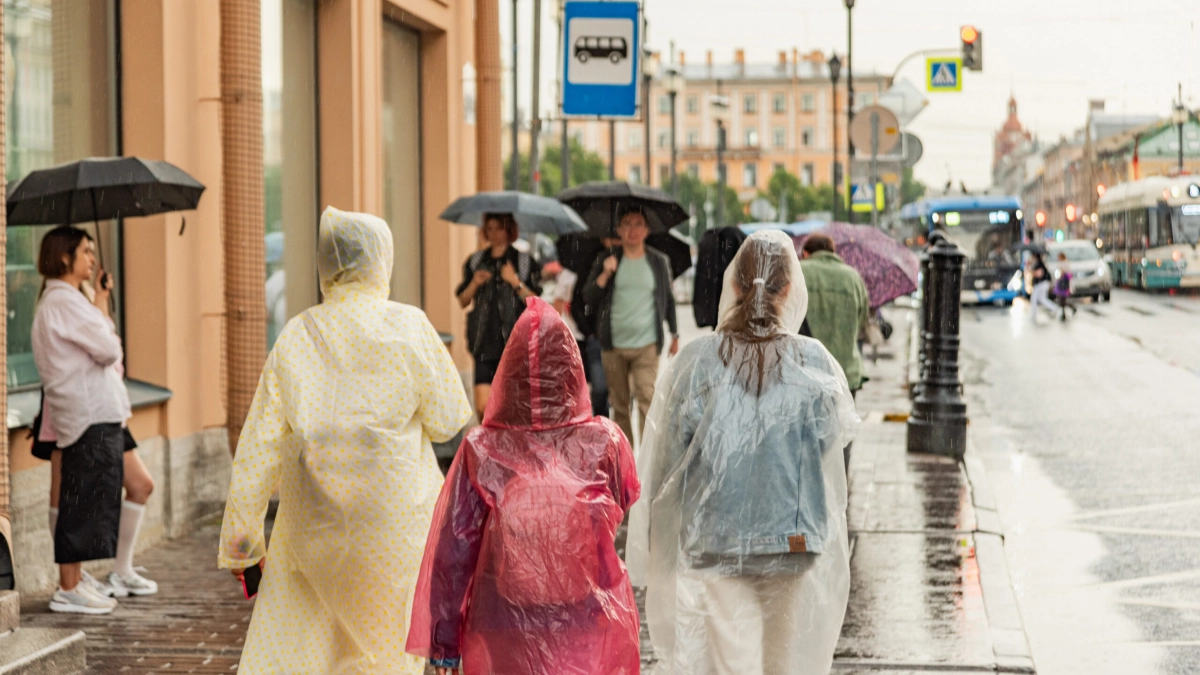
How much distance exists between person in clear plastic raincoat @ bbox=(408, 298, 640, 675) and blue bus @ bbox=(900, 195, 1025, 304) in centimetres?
3685

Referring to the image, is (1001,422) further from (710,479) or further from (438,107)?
(710,479)

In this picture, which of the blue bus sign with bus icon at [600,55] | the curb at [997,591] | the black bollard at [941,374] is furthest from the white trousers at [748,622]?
the black bollard at [941,374]

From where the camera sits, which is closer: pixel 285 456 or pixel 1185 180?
pixel 285 456

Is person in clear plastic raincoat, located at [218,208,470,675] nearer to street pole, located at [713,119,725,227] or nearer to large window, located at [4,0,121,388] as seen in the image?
large window, located at [4,0,121,388]

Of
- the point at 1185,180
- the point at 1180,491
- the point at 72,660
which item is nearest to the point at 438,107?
the point at 1180,491

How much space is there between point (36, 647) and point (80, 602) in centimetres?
165

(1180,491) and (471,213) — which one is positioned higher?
(471,213)

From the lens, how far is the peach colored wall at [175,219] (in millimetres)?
8727

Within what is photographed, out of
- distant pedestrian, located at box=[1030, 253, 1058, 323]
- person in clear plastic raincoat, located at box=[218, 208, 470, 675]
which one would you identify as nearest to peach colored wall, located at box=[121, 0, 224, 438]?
person in clear plastic raincoat, located at box=[218, 208, 470, 675]

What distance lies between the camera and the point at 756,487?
457 cm

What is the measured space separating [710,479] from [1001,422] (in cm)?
1120

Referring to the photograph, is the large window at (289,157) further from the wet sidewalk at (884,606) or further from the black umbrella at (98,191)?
the black umbrella at (98,191)

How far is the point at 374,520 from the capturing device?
15.2 feet

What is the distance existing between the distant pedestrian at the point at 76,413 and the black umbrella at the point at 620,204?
512cm
